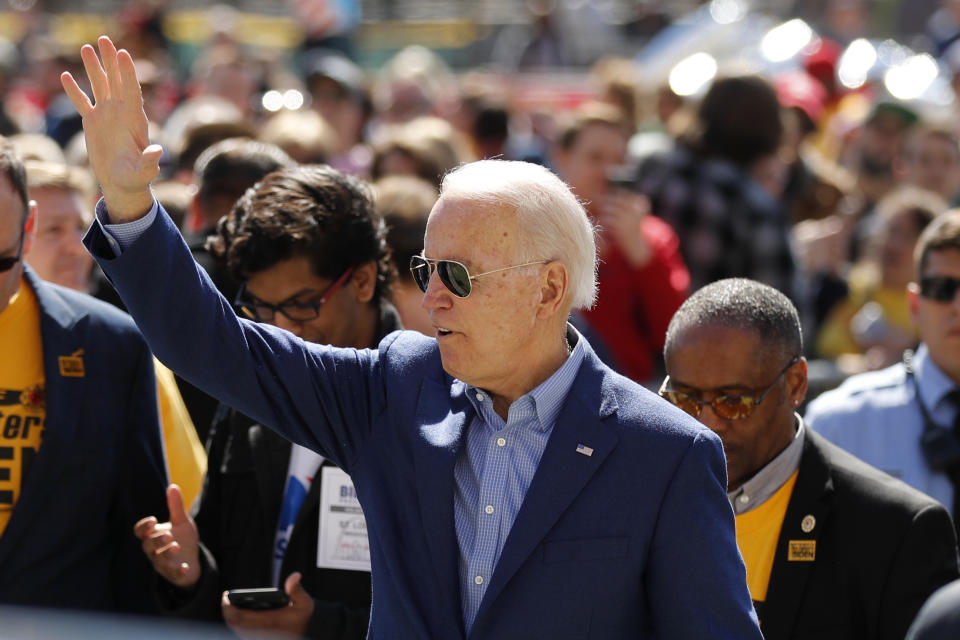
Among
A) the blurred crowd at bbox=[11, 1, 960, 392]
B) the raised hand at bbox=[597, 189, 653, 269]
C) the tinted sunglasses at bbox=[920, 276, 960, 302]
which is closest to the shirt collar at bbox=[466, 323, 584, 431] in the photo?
the blurred crowd at bbox=[11, 1, 960, 392]

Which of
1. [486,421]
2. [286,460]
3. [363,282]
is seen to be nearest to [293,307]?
[363,282]

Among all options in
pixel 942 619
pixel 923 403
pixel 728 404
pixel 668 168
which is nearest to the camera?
pixel 942 619

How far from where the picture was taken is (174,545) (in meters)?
3.58

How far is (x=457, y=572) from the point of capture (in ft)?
9.16

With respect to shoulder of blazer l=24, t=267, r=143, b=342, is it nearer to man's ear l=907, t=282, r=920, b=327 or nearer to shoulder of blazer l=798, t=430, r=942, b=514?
shoulder of blazer l=798, t=430, r=942, b=514

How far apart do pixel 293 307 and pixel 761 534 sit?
55.5 inches

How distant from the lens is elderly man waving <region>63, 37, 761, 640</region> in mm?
2682

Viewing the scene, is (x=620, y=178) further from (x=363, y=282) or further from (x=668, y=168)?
(x=363, y=282)

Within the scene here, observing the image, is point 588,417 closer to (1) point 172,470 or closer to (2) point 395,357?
(2) point 395,357

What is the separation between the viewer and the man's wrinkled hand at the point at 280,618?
3.40 m

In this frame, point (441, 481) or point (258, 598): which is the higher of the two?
point (441, 481)

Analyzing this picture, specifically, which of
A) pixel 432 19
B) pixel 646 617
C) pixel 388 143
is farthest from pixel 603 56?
pixel 646 617

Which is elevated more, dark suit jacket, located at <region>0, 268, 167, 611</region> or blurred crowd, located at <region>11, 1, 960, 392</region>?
blurred crowd, located at <region>11, 1, 960, 392</region>

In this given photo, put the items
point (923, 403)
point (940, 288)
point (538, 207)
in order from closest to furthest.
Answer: point (538, 207) → point (923, 403) → point (940, 288)
